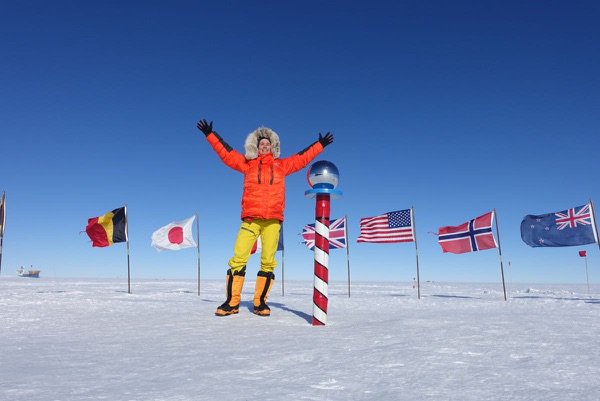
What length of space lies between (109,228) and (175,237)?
261cm

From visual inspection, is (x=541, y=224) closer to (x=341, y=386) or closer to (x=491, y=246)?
(x=491, y=246)

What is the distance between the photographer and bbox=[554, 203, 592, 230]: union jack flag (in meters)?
11.5

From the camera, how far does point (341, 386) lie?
1.71 metres

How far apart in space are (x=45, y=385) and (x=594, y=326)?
463 cm

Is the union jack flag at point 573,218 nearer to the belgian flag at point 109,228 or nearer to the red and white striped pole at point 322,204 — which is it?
the red and white striped pole at point 322,204

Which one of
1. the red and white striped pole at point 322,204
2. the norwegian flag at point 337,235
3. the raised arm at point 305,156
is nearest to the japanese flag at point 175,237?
the norwegian flag at point 337,235

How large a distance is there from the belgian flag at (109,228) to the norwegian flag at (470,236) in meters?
11.8

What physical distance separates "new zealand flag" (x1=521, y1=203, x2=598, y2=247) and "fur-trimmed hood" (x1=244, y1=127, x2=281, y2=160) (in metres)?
10.9

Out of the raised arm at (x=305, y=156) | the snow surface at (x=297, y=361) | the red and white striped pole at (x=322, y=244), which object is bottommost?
the snow surface at (x=297, y=361)

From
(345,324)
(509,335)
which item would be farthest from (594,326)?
(345,324)

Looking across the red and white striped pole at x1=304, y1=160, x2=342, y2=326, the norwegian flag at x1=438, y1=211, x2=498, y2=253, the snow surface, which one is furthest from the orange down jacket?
the norwegian flag at x1=438, y1=211, x2=498, y2=253

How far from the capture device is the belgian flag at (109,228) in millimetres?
13930

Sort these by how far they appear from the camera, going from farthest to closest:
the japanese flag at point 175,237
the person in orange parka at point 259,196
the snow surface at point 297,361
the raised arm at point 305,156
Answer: the japanese flag at point 175,237, the raised arm at point 305,156, the person in orange parka at point 259,196, the snow surface at point 297,361

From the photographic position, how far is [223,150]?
5.20m
